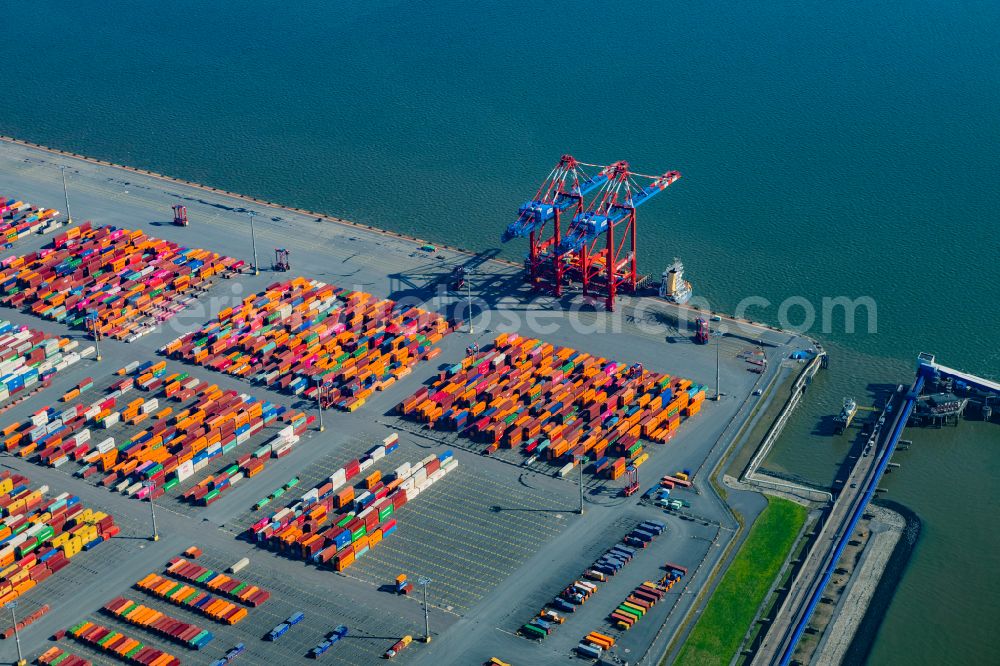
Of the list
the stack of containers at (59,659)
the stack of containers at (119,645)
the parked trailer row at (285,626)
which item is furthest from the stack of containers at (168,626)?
the stack of containers at (59,659)

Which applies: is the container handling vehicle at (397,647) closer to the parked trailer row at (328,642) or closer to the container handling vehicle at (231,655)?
the parked trailer row at (328,642)

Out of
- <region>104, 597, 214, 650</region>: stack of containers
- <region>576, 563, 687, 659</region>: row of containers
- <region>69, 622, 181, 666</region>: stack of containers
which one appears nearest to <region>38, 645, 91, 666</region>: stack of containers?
<region>69, 622, 181, 666</region>: stack of containers

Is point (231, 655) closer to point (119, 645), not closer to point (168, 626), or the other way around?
point (168, 626)

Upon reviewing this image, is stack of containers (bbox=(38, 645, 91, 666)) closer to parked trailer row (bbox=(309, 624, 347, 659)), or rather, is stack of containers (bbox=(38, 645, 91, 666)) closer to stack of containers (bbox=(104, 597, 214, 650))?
stack of containers (bbox=(104, 597, 214, 650))

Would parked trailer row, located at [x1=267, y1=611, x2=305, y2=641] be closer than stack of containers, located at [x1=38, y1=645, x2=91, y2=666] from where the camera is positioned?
No

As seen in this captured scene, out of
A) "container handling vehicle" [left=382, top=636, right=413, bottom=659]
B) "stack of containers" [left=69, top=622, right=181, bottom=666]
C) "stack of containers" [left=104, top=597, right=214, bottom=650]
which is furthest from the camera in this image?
"stack of containers" [left=104, top=597, right=214, bottom=650]

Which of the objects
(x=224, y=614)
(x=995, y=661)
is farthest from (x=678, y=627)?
(x=224, y=614)

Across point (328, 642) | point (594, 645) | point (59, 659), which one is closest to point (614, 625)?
point (594, 645)
